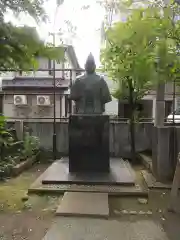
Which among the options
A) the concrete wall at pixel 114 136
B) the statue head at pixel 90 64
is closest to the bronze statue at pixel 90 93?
the statue head at pixel 90 64

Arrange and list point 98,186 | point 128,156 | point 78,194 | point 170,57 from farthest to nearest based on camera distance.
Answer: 1. point 128,156
2. point 98,186
3. point 78,194
4. point 170,57

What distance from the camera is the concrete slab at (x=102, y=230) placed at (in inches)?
118

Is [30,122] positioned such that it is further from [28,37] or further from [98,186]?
[28,37]

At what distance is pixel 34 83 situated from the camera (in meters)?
10.6

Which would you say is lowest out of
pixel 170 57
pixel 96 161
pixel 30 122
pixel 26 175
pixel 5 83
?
pixel 26 175

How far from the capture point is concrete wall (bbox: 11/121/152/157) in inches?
304

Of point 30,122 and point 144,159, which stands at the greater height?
point 30,122

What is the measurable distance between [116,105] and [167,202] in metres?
9.30

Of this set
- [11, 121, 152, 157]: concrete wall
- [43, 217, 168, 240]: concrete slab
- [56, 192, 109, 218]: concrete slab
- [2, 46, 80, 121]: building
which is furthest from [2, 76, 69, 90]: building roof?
[43, 217, 168, 240]: concrete slab

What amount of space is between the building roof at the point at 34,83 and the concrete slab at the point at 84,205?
656cm

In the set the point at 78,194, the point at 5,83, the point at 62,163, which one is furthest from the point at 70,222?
the point at 5,83

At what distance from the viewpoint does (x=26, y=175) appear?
6.10 m

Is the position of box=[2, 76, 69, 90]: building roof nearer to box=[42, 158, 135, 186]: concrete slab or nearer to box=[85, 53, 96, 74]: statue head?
box=[85, 53, 96, 74]: statue head

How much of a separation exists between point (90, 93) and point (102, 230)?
326 cm
